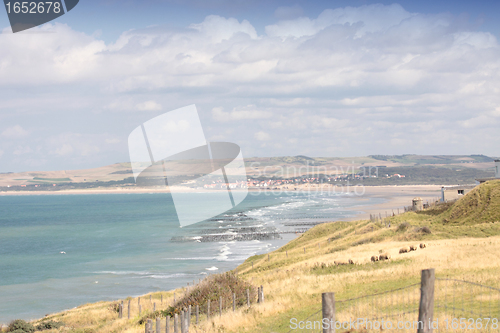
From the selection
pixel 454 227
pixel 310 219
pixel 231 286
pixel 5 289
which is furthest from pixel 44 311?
pixel 310 219

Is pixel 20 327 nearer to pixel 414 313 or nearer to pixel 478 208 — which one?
pixel 414 313

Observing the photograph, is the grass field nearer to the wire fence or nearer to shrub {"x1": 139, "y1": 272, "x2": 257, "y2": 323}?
the wire fence

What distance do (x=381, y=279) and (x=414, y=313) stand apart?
311 inches

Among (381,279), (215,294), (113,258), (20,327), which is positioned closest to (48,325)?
(20,327)

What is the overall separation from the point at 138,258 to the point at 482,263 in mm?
48546

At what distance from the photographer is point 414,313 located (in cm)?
1300

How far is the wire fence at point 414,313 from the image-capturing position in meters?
11.5

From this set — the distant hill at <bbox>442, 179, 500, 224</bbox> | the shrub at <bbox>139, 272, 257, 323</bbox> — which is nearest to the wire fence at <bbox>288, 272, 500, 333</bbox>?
the shrub at <bbox>139, 272, 257, 323</bbox>

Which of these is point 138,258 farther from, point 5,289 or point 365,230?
point 365,230

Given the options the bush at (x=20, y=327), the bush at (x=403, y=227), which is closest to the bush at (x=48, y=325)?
the bush at (x=20, y=327)

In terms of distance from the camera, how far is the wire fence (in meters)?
11.5

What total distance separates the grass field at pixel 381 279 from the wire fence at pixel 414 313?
0.18 ft

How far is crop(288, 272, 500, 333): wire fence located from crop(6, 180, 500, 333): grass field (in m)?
0.05

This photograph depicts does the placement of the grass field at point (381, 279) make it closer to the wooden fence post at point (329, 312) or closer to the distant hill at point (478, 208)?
the distant hill at point (478, 208)
